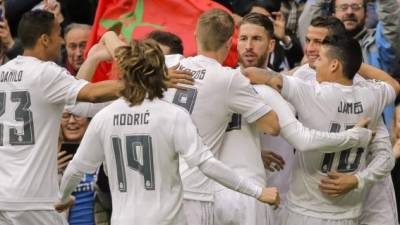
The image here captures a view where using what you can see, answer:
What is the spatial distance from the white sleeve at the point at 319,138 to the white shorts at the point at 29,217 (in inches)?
77.2

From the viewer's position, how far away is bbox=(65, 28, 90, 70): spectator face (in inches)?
554

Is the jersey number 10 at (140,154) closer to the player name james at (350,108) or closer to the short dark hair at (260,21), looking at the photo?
the player name james at (350,108)

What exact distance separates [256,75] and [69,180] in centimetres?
181

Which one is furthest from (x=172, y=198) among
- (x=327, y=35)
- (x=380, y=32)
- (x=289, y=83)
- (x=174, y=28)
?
(x=380, y=32)

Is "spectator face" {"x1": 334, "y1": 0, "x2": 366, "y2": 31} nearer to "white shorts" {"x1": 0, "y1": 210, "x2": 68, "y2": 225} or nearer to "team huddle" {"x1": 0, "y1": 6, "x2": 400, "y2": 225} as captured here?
"team huddle" {"x1": 0, "y1": 6, "x2": 400, "y2": 225}

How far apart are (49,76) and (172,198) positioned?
175cm

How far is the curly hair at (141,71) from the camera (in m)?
9.23

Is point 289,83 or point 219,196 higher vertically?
point 289,83

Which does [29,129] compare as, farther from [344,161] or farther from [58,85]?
[344,161]

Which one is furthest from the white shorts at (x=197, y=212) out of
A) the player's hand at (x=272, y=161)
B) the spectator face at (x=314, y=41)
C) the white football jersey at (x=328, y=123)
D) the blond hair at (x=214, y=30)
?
the spectator face at (x=314, y=41)

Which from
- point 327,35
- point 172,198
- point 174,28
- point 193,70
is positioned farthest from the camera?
point 174,28

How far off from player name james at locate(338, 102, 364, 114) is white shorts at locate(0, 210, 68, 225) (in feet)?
7.95

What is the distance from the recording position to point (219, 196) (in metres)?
10.6

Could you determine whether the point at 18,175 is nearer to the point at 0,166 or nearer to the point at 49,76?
the point at 0,166
